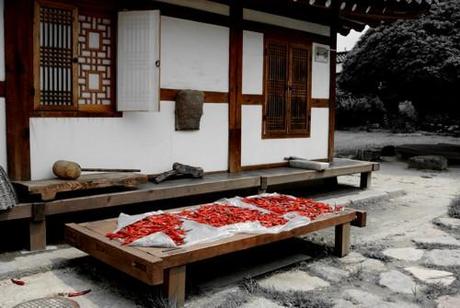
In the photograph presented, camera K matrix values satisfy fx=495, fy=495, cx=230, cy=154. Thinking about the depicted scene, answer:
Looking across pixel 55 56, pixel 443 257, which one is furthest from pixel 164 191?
pixel 443 257

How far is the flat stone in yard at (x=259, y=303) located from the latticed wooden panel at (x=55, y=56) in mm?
3095

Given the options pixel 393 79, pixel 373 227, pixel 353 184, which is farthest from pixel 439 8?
pixel 373 227

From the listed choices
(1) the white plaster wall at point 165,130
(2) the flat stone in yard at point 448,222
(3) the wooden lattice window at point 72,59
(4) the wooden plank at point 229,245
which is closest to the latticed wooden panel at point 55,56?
(3) the wooden lattice window at point 72,59

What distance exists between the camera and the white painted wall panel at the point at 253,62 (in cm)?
737

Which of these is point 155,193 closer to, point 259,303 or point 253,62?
point 259,303

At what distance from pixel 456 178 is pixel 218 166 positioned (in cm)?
630

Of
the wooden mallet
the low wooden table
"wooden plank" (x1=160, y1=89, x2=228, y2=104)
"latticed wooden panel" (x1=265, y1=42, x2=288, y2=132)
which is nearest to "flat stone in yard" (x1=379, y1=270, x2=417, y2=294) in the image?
the low wooden table

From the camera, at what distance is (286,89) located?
8.00 meters

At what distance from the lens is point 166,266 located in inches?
139

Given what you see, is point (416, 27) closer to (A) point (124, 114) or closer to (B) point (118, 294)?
(A) point (124, 114)

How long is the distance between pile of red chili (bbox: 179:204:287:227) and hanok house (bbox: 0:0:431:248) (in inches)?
40.6

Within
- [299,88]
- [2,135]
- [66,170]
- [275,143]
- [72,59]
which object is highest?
[72,59]

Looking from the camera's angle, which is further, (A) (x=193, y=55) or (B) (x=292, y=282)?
(A) (x=193, y=55)

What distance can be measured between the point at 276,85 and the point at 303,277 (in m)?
4.01
